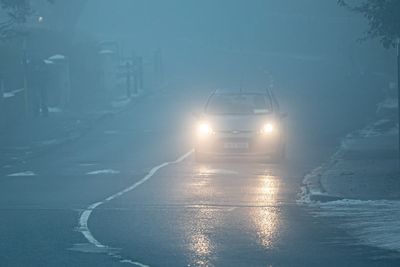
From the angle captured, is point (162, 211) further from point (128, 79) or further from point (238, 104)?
point (128, 79)

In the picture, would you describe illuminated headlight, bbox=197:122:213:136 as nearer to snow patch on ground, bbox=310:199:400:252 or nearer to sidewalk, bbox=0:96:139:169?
sidewalk, bbox=0:96:139:169

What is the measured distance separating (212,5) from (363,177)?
8717 centimetres

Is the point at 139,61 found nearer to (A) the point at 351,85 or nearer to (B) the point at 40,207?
(A) the point at 351,85

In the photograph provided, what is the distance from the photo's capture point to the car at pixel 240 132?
81.8 ft

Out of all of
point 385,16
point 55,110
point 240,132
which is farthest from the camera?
point 55,110

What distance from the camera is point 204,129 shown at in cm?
2538

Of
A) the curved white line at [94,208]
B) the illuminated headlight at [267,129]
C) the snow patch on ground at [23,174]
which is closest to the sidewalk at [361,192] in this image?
the illuminated headlight at [267,129]

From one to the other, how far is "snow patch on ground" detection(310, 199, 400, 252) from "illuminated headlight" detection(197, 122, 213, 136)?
7629 mm

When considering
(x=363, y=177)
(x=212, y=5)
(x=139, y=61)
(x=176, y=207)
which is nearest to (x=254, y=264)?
(x=176, y=207)

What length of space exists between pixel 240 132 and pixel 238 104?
1311 millimetres

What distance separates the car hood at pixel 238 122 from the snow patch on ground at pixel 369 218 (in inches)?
293

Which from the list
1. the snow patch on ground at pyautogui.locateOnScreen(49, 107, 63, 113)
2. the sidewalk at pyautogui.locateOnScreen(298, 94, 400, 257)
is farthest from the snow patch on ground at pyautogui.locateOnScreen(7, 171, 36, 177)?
the snow patch on ground at pyautogui.locateOnScreen(49, 107, 63, 113)

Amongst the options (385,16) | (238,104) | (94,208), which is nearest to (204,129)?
(238,104)

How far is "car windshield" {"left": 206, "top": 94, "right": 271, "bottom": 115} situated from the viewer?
2604cm
